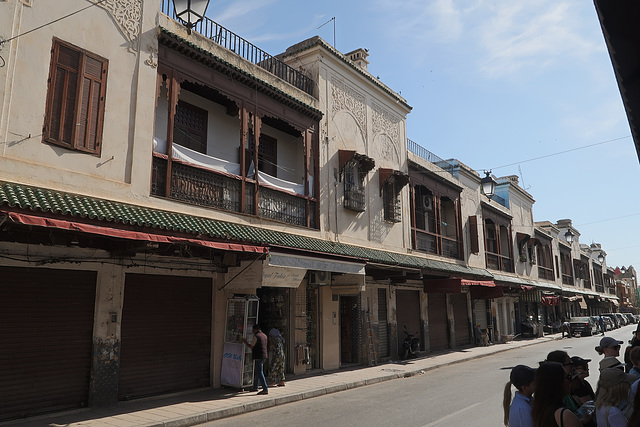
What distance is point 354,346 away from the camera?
55.8 ft

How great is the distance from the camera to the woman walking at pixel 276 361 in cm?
1208

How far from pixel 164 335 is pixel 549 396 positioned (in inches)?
360

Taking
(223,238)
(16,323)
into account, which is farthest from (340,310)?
(16,323)

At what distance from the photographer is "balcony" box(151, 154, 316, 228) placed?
10867 mm

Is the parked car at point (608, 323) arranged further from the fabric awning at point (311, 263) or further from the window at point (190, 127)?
the window at point (190, 127)

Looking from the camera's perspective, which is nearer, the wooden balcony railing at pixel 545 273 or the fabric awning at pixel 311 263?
the fabric awning at pixel 311 263

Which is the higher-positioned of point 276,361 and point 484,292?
point 484,292

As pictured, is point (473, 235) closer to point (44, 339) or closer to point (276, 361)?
point (276, 361)

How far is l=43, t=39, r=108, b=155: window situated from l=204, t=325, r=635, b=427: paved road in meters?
5.96

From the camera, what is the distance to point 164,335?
10.8m

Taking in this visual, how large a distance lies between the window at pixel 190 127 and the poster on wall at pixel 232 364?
16.7 ft

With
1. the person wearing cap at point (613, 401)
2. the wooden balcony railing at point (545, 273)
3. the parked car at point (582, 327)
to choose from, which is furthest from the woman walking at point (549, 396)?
the wooden balcony railing at point (545, 273)

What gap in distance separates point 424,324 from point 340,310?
6.04 meters

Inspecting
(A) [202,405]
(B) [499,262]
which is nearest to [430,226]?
(B) [499,262]
